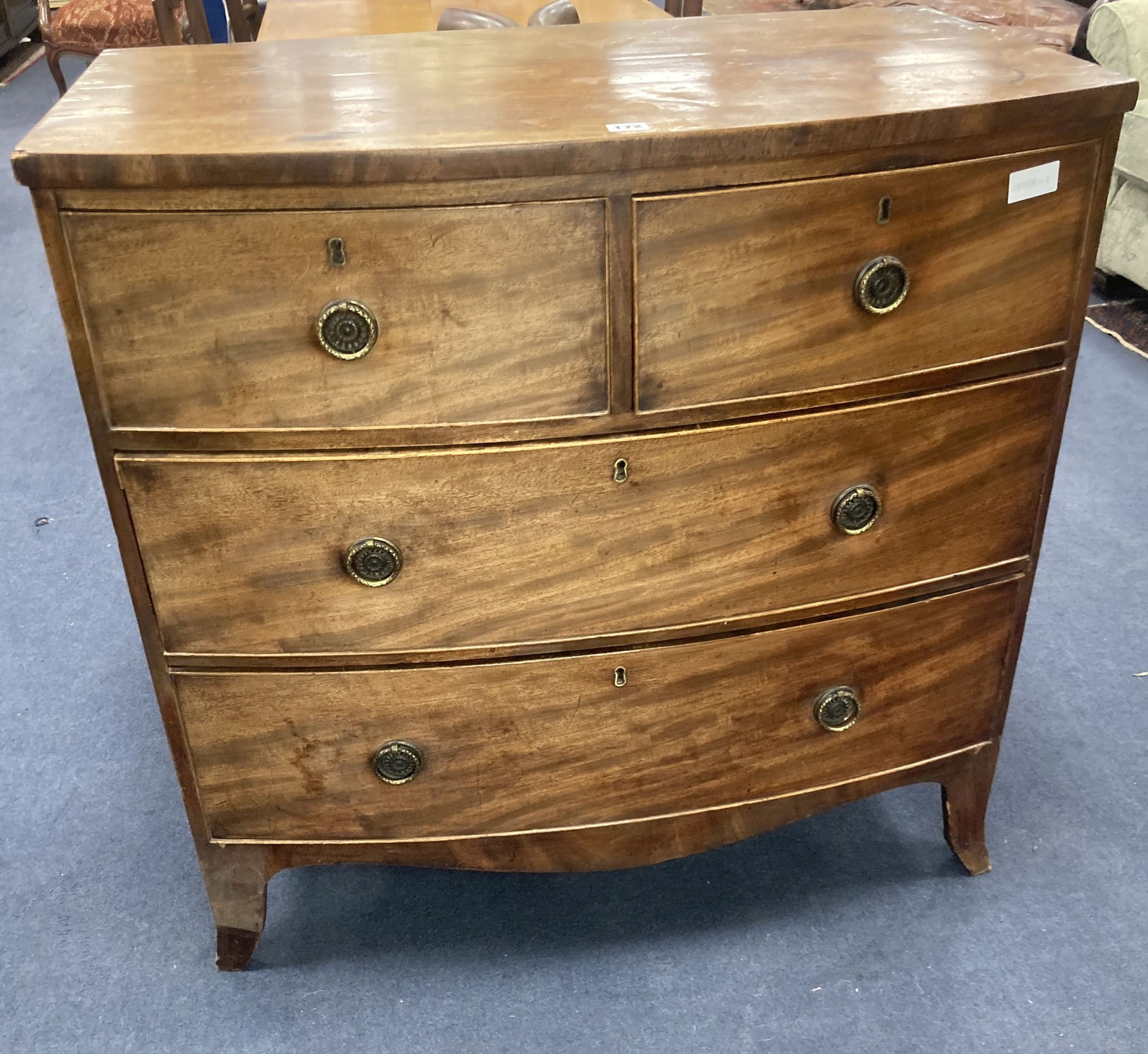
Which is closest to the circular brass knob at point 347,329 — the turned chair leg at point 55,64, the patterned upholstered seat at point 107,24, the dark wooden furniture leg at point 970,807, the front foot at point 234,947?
the front foot at point 234,947

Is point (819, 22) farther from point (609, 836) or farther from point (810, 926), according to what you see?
point (810, 926)

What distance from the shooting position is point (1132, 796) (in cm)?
164

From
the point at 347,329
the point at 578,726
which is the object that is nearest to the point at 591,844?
the point at 578,726

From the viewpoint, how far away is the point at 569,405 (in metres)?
1.07

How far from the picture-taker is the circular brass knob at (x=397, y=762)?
1246 millimetres

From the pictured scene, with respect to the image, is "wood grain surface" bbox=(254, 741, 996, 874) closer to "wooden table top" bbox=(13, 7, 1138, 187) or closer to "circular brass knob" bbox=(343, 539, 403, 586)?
"circular brass knob" bbox=(343, 539, 403, 586)

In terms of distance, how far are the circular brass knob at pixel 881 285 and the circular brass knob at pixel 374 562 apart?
51 cm

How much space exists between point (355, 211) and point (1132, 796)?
4.50 ft

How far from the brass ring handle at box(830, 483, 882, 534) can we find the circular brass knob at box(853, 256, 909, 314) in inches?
7.5

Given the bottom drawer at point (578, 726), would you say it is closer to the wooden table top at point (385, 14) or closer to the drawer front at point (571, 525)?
the drawer front at point (571, 525)

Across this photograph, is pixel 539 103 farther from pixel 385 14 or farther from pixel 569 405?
pixel 385 14

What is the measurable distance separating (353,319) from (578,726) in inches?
20.3

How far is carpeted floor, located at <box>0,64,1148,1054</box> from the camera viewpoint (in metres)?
1.35

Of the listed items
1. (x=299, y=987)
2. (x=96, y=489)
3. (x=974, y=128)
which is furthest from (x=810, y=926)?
(x=96, y=489)
